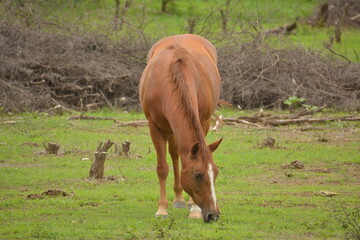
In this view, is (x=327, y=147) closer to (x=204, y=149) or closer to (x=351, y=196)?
(x=351, y=196)

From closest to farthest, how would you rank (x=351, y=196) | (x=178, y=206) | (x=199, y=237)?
(x=199, y=237) → (x=178, y=206) → (x=351, y=196)

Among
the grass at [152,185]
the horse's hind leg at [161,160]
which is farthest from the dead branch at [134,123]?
the horse's hind leg at [161,160]

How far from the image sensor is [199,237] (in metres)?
6.91

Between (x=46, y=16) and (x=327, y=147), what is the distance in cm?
1143

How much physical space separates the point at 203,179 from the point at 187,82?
1.26 metres

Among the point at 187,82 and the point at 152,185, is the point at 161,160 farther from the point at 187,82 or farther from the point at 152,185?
the point at 152,185

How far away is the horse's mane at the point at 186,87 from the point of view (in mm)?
7410

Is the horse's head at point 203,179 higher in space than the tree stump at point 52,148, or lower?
higher

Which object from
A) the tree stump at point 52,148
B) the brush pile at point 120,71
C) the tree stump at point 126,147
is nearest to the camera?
the tree stump at point 126,147

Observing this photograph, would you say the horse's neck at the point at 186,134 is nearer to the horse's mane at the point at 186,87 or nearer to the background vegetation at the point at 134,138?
the horse's mane at the point at 186,87

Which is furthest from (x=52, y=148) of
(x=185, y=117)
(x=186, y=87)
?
(x=185, y=117)

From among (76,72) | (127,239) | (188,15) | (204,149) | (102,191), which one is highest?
(204,149)

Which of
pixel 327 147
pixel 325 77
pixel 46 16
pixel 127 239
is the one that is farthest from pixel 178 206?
pixel 46 16

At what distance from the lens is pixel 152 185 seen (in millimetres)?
10734
